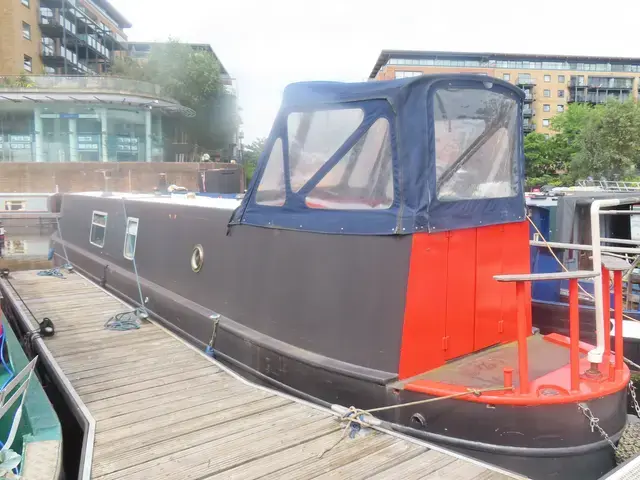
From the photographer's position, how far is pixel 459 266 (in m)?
4.25

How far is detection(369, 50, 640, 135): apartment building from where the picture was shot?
7694cm

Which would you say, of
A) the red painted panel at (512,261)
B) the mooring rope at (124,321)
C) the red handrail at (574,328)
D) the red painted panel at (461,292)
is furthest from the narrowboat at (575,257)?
the mooring rope at (124,321)

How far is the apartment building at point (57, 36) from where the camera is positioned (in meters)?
38.0

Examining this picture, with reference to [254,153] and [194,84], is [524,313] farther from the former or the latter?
[194,84]

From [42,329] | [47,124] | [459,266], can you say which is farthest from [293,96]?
[47,124]

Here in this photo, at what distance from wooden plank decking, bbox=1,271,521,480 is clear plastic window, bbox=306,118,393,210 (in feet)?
5.14

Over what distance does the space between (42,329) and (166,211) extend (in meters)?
1.91

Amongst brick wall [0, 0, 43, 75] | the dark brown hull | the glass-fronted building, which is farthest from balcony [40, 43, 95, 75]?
the dark brown hull

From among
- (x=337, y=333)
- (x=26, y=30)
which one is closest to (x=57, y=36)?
(x=26, y=30)

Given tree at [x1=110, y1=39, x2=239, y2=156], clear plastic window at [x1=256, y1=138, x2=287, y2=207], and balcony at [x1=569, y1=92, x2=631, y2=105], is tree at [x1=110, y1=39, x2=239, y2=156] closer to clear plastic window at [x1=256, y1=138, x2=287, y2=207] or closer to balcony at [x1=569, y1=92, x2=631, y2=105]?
clear plastic window at [x1=256, y1=138, x2=287, y2=207]

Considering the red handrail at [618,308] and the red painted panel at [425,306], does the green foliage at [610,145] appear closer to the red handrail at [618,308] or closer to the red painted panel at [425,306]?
the red handrail at [618,308]

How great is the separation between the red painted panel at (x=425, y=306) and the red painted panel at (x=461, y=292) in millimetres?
84

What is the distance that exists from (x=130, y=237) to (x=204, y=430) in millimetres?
4748

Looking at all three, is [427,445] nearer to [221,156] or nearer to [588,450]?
[588,450]
